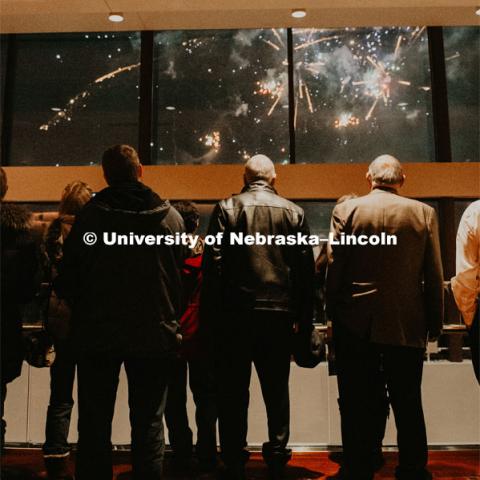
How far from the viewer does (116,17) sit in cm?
461

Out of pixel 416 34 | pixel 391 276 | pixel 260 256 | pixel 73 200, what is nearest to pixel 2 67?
pixel 73 200

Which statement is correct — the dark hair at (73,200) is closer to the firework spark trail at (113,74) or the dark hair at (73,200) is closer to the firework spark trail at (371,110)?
the firework spark trail at (113,74)

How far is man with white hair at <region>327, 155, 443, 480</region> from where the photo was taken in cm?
243

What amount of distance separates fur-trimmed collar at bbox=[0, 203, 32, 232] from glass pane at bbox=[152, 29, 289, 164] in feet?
7.57

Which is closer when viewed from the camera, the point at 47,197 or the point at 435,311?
the point at 435,311

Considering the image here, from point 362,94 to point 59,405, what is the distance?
139 inches

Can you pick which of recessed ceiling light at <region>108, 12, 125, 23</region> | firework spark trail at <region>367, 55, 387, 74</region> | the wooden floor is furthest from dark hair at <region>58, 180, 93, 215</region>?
firework spark trail at <region>367, 55, 387, 74</region>

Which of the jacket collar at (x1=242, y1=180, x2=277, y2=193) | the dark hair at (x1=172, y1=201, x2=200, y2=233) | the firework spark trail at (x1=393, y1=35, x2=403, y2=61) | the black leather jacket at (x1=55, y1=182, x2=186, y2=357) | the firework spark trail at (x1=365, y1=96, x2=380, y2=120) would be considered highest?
the firework spark trail at (x1=393, y1=35, x2=403, y2=61)

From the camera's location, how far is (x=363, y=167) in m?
4.55

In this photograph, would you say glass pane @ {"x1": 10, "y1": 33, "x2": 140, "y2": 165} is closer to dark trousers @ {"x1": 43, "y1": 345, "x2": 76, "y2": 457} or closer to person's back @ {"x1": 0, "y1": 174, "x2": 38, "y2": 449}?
person's back @ {"x1": 0, "y1": 174, "x2": 38, "y2": 449}

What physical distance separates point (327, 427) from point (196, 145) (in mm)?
2539

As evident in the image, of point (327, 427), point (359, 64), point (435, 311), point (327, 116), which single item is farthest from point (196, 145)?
point (435, 311)

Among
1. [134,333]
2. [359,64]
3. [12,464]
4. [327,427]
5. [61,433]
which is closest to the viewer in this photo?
[134,333]

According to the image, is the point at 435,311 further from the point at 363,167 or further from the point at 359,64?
the point at 359,64
